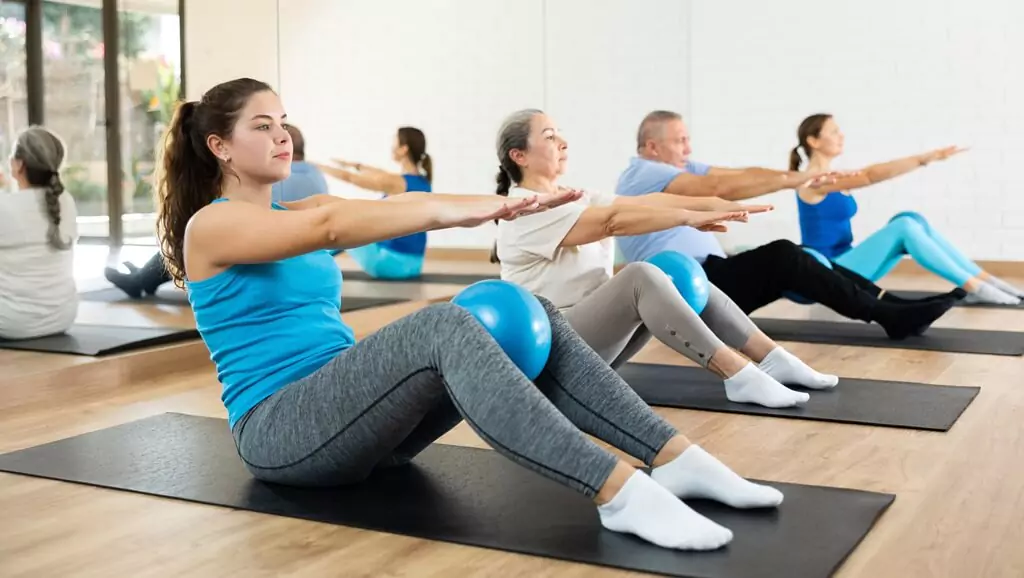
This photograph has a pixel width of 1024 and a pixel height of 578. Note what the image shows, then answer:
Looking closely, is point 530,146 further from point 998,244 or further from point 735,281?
point 998,244

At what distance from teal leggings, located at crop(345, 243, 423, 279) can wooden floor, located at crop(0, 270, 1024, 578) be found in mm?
2425

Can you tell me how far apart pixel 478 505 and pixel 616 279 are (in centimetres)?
99

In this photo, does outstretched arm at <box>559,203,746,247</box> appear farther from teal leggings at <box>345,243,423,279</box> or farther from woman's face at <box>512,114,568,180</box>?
teal leggings at <box>345,243,423,279</box>

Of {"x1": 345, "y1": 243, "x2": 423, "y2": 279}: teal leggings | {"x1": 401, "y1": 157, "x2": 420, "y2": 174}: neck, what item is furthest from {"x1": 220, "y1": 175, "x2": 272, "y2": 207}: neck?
{"x1": 345, "y1": 243, "x2": 423, "y2": 279}: teal leggings

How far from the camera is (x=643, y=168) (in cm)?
445

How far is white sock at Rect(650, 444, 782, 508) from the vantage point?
2.17 metres

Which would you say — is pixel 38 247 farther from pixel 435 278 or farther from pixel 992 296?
pixel 992 296

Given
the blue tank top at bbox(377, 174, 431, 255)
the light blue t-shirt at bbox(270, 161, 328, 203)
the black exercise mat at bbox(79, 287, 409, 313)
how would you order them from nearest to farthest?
the black exercise mat at bbox(79, 287, 409, 313) < the light blue t-shirt at bbox(270, 161, 328, 203) < the blue tank top at bbox(377, 174, 431, 255)

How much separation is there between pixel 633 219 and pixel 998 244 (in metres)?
4.45

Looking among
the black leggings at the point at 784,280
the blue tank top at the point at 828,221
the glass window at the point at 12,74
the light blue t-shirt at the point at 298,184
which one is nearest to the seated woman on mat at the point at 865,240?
the blue tank top at the point at 828,221

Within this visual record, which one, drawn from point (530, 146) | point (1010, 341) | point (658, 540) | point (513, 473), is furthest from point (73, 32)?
point (1010, 341)

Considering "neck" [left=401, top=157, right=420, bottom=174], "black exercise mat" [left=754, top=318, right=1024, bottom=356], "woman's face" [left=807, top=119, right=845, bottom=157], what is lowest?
"black exercise mat" [left=754, top=318, right=1024, bottom=356]

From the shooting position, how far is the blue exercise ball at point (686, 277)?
3.32 m

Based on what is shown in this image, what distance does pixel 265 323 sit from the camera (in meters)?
2.32
